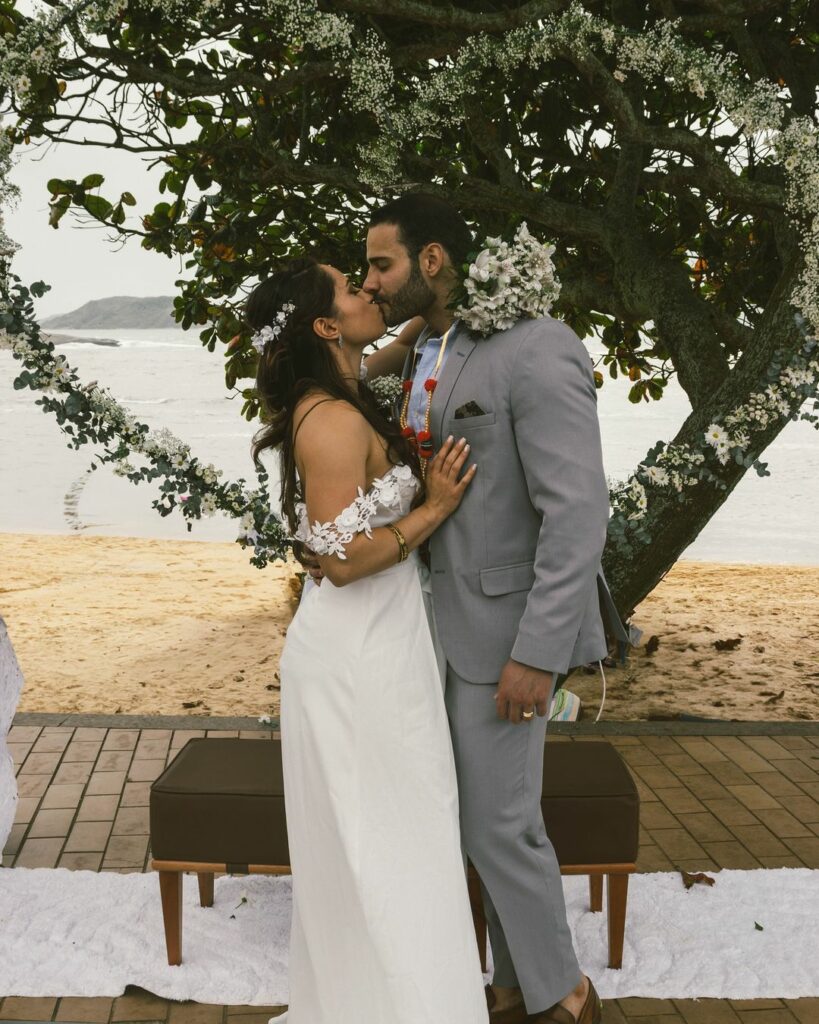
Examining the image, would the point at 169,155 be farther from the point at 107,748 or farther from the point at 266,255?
the point at 107,748

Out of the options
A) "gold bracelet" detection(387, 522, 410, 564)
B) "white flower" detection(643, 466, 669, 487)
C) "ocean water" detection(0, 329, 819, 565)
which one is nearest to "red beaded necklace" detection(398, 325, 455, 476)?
"gold bracelet" detection(387, 522, 410, 564)

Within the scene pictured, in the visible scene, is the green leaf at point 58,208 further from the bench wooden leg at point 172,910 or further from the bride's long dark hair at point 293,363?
the bench wooden leg at point 172,910

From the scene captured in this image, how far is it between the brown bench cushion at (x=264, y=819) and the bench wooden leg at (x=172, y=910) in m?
0.07

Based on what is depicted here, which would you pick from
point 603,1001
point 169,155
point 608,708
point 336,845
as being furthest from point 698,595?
point 336,845

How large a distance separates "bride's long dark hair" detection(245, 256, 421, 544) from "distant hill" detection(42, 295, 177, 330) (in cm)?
6834

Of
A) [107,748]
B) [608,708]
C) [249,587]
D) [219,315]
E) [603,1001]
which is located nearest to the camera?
[603,1001]

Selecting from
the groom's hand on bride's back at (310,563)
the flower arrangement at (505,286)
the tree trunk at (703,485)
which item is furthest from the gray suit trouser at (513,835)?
the tree trunk at (703,485)

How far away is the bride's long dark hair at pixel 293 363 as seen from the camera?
2.96m

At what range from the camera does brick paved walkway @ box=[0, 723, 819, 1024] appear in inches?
131

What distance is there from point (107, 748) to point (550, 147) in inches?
166

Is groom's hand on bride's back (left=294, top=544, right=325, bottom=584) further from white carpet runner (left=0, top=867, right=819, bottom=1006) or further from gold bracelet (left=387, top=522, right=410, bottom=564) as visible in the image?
white carpet runner (left=0, top=867, right=819, bottom=1006)

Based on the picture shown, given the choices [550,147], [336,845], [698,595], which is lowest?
[698,595]

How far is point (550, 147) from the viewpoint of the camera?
22.0 feet

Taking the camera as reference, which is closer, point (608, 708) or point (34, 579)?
point (608, 708)
